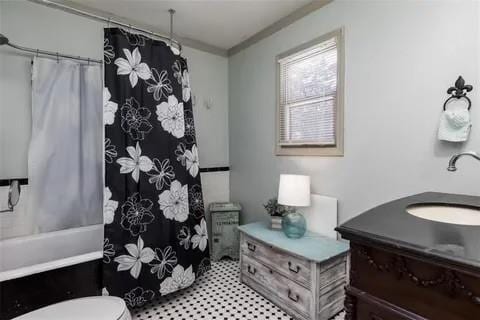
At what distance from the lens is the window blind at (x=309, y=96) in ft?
6.65

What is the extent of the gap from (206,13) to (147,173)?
160 cm

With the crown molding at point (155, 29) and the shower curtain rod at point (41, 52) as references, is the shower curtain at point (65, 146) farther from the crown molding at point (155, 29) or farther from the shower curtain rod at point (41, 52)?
the crown molding at point (155, 29)

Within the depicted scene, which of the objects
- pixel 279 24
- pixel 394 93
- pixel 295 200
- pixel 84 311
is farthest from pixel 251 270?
pixel 279 24

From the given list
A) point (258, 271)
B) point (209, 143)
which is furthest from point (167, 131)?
point (258, 271)

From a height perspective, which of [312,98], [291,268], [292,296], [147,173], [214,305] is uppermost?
[312,98]

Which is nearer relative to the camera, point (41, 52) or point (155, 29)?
point (41, 52)

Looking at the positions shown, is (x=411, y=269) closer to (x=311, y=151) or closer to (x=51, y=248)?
(x=311, y=151)

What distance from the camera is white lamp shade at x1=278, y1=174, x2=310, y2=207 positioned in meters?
2.00

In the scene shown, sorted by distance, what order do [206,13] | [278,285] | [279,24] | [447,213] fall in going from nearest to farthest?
1. [447,213]
2. [278,285]
3. [206,13]
4. [279,24]

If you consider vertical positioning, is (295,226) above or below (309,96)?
below

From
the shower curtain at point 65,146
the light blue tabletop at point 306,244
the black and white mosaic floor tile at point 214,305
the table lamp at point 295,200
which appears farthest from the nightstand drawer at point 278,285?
the shower curtain at point 65,146

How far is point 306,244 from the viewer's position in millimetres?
1859

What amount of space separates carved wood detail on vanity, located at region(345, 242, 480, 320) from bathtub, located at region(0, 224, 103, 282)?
1608 millimetres

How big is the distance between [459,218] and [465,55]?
3.02 feet
